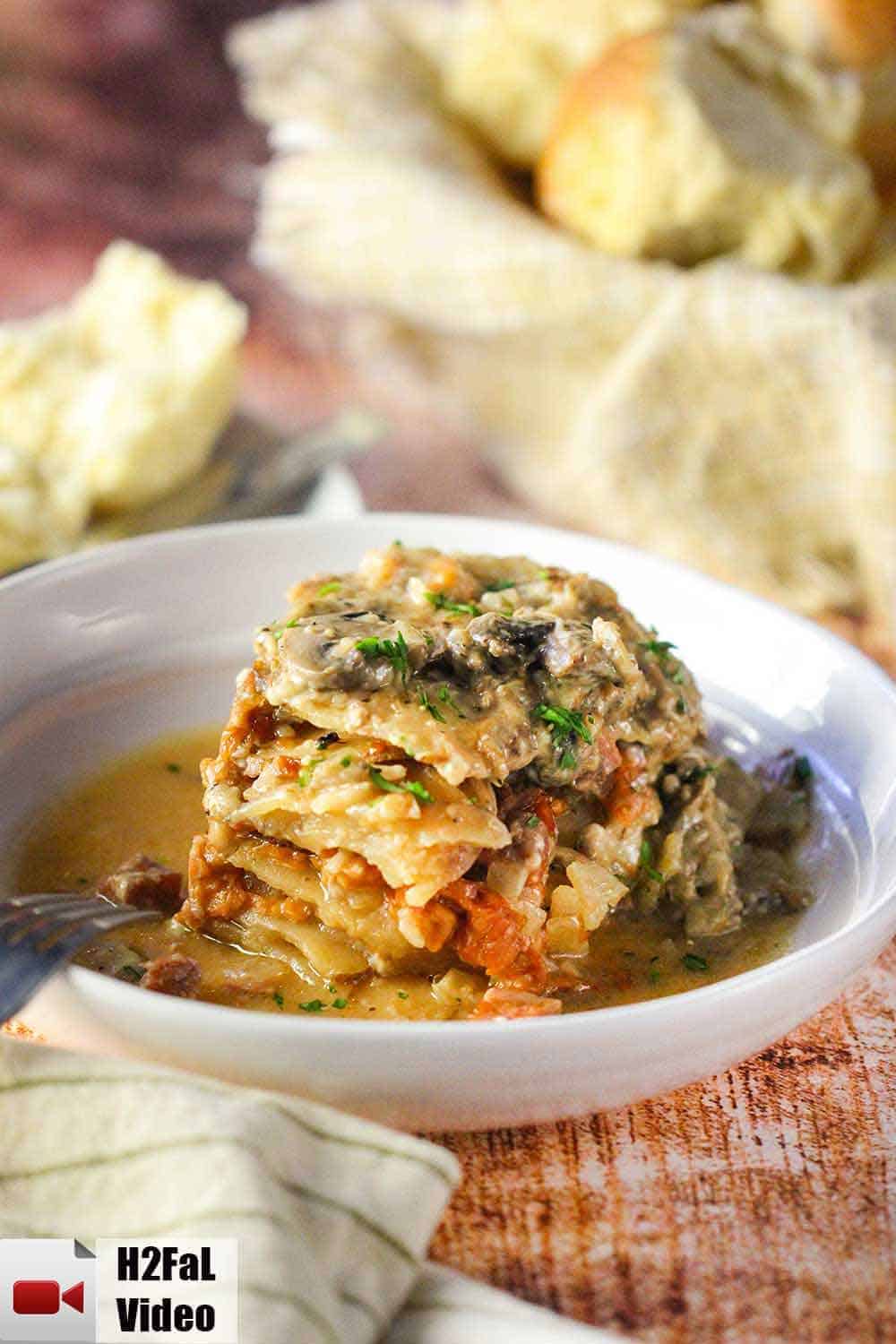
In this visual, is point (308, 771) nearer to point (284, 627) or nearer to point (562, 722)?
point (284, 627)

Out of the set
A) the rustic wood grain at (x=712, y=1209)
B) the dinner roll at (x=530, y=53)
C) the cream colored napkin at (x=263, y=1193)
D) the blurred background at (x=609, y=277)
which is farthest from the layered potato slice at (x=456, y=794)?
the dinner roll at (x=530, y=53)

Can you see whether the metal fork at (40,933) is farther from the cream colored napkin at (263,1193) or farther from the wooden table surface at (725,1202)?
the wooden table surface at (725,1202)

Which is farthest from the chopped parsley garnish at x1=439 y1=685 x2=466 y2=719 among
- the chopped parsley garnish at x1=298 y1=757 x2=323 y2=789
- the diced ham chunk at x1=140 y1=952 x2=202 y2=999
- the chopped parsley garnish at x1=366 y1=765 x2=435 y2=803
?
the diced ham chunk at x1=140 y1=952 x2=202 y2=999

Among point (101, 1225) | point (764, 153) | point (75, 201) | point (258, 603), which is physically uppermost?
point (764, 153)

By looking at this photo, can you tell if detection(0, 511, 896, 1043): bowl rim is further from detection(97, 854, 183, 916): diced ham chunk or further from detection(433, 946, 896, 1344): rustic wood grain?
detection(97, 854, 183, 916): diced ham chunk

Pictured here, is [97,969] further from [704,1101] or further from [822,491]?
[822,491]

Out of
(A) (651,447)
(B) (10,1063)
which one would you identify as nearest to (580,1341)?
(B) (10,1063)
